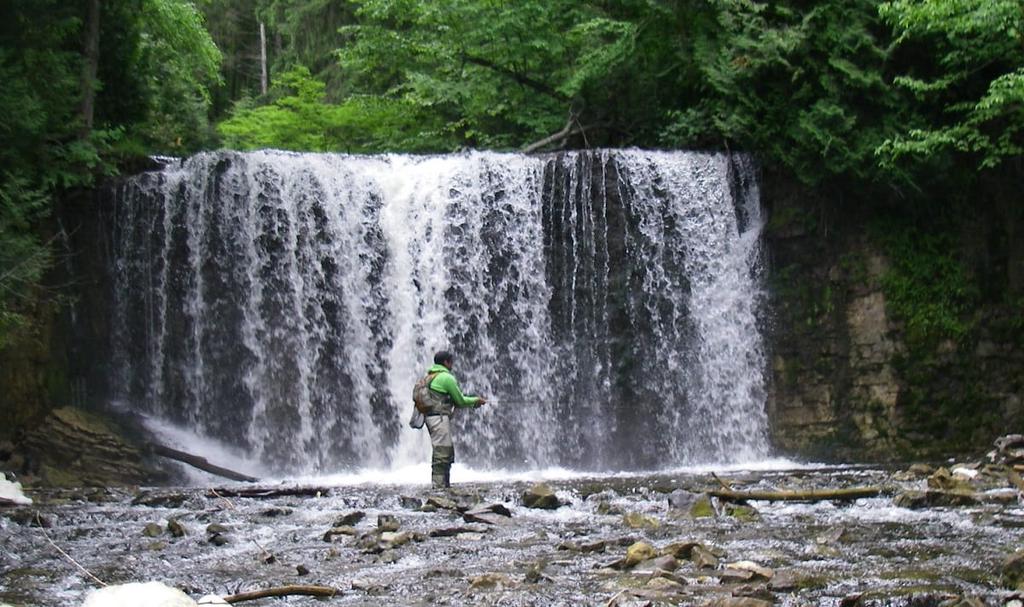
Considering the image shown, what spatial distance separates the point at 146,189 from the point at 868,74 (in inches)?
428

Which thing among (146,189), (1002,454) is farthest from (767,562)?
(146,189)

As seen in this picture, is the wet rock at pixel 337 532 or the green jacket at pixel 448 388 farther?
the green jacket at pixel 448 388

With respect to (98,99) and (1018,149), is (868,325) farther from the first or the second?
(98,99)

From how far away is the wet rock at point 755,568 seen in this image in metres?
6.15

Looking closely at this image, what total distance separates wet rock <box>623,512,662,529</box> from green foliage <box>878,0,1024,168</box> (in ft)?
26.8

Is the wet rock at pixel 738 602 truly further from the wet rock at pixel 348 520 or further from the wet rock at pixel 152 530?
the wet rock at pixel 152 530

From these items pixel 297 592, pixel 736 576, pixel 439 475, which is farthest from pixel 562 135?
pixel 297 592

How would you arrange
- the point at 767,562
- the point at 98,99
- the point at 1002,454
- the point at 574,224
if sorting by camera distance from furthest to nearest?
the point at 98,99 → the point at 574,224 → the point at 1002,454 → the point at 767,562

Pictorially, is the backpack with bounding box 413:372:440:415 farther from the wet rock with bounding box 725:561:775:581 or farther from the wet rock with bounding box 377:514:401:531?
the wet rock with bounding box 725:561:775:581

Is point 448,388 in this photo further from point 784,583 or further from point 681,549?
point 784,583

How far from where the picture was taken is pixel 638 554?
6.77m

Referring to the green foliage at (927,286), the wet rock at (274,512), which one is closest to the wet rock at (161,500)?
the wet rock at (274,512)

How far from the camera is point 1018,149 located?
47.5 ft

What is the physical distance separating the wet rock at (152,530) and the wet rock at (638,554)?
3854 mm
